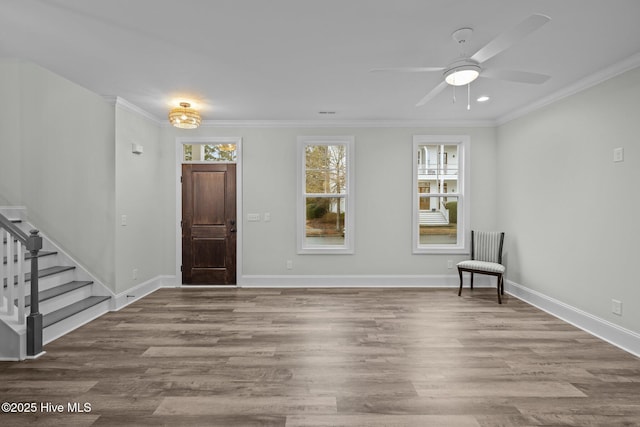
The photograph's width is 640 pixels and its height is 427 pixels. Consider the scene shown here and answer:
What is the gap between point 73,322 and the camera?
3484 millimetres

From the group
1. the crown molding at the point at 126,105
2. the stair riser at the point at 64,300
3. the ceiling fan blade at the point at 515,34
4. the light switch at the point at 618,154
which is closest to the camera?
the ceiling fan blade at the point at 515,34

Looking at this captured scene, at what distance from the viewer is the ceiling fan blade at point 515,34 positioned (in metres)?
1.74

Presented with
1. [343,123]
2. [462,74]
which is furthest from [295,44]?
[343,123]

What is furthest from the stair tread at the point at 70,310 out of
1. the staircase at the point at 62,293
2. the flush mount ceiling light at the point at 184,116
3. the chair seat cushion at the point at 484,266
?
the chair seat cushion at the point at 484,266

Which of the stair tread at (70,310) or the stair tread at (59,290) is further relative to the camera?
the stair tread at (59,290)

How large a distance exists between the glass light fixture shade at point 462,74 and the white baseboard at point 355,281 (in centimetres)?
338

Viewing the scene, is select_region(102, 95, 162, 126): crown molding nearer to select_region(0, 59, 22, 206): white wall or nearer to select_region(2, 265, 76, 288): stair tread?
select_region(0, 59, 22, 206): white wall

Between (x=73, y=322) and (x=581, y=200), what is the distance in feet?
18.7

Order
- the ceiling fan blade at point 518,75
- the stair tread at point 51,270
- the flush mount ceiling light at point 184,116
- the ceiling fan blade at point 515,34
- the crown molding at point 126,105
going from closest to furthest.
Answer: the ceiling fan blade at point 515,34
the ceiling fan blade at point 518,75
the stair tread at point 51,270
the crown molding at point 126,105
the flush mount ceiling light at point 184,116

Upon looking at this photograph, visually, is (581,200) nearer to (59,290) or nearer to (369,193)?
(369,193)

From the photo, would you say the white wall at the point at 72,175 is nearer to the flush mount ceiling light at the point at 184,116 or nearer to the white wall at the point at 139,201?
the white wall at the point at 139,201

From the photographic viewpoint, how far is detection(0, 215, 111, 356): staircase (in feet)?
10.8

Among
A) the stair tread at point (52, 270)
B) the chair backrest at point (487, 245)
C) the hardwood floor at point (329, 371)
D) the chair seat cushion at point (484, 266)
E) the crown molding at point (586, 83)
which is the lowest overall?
the hardwood floor at point (329, 371)

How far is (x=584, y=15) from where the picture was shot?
2.31m
